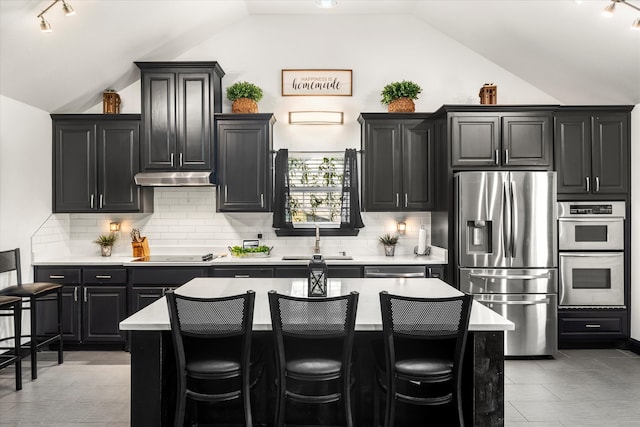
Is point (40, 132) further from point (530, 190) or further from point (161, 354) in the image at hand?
point (530, 190)

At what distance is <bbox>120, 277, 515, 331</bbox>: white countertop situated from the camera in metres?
2.58

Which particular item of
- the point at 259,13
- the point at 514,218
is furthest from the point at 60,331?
the point at 514,218

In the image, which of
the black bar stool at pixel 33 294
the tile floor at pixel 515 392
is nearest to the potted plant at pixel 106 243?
the black bar stool at pixel 33 294

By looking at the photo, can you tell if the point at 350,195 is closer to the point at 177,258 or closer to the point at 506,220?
the point at 506,220

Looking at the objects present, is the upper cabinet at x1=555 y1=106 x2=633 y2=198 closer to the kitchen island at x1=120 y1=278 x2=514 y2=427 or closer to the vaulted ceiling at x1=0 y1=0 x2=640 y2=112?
the vaulted ceiling at x1=0 y1=0 x2=640 y2=112

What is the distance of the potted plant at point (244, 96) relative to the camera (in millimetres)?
5512

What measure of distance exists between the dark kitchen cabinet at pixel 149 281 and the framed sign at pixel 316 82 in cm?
243

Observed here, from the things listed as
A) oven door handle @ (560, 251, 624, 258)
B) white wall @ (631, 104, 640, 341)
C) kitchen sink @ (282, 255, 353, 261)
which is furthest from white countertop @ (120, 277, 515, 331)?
white wall @ (631, 104, 640, 341)

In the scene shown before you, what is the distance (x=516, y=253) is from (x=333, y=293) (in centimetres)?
245

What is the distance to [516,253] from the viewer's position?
4.86 m

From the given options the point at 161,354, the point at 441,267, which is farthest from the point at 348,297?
the point at 441,267

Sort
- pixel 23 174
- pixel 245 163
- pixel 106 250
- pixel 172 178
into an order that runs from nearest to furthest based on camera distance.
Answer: pixel 23 174 → pixel 172 178 → pixel 245 163 → pixel 106 250

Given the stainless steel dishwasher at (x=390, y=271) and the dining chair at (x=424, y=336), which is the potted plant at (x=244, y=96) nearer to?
the stainless steel dishwasher at (x=390, y=271)

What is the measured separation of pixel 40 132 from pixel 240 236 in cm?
242
